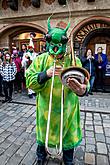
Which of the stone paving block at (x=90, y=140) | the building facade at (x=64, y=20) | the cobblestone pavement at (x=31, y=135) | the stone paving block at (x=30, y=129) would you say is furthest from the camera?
the building facade at (x=64, y=20)

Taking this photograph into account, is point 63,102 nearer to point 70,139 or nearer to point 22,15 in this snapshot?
point 70,139

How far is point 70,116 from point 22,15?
311 inches

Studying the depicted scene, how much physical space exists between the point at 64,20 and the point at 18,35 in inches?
110

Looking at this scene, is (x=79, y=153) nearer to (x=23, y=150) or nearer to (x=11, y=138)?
(x=23, y=150)

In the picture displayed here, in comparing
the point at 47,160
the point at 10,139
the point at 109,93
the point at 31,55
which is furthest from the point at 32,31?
the point at 47,160

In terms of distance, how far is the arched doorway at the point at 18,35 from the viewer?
949 cm

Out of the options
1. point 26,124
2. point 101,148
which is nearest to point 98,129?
point 101,148

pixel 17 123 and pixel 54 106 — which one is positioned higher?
pixel 54 106

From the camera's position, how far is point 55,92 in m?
2.41

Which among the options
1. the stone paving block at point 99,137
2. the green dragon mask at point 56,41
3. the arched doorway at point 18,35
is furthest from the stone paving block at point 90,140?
the arched doorway at point 18,35

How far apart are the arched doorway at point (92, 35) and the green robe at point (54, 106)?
6332 millimetres

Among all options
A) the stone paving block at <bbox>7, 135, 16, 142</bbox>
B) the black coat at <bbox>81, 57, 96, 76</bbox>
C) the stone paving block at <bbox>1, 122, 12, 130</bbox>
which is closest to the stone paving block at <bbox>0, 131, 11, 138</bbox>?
the stone paving block at <bbox>7, 135, 16, 142</bbox>

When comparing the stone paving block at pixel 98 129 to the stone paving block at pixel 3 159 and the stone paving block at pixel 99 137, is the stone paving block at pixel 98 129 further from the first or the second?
the stone paving block at pixel 3 159

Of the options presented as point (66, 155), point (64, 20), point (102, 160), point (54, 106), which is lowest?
point (102, 160)
